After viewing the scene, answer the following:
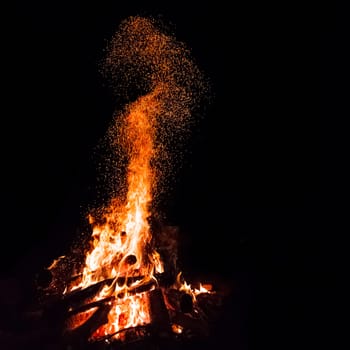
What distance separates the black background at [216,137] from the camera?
22.7 feet

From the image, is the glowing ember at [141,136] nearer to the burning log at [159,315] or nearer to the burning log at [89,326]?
the burning log at [159,315]

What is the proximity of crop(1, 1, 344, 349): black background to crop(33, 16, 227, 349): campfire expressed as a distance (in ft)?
1.46

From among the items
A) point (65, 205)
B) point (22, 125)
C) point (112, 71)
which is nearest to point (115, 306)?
point (65, 205)

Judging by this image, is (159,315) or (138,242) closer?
(159,315)

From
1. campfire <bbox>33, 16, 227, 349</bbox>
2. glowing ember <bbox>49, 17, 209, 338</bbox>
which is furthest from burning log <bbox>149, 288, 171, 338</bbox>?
glowing ember <bbox>49, 17, 209, 338</bbox>

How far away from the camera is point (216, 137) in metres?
8.12

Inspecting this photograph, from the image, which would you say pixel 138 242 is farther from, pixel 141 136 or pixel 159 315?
pixel 141 136

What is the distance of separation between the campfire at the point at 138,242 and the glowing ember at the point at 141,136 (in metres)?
0.02

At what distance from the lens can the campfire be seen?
378cm

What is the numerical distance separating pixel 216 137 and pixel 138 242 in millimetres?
3766

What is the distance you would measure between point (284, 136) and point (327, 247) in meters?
2.75

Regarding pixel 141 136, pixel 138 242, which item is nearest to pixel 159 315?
pixel 138 242

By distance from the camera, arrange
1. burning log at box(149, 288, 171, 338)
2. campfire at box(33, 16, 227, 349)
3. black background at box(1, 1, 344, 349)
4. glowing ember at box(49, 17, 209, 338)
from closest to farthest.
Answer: burning log at box(149, 288, 171, 338), campfire at box(33, 16, 227, 349), glowing ember at box(49, 17, 209, 338), black background at box(1, 1, 344, 349)

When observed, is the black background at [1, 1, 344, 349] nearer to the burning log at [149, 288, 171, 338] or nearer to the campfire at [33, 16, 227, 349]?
the campfire at [33, 16, 227, 349]
